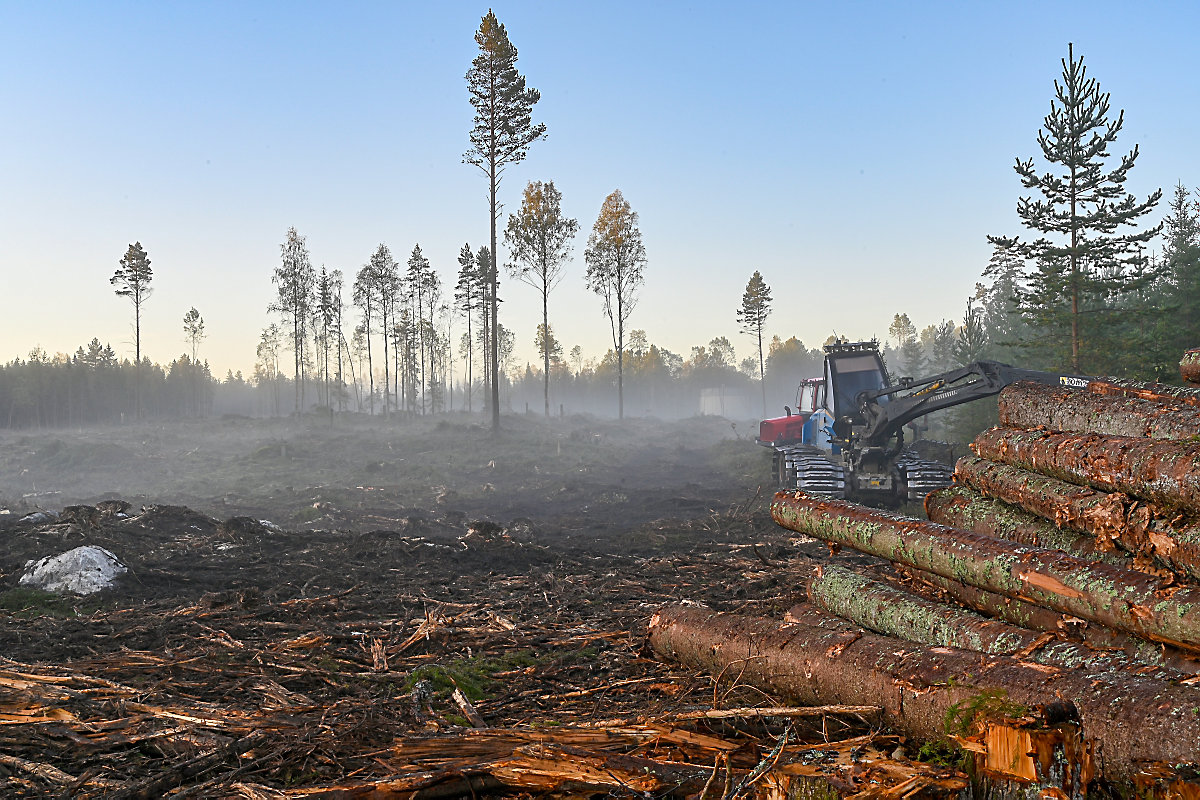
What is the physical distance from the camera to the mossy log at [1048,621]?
140 inches

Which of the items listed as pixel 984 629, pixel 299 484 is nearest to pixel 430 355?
pixel 299 484

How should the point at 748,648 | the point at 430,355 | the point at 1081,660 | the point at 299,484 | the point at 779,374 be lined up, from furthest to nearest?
the point at 779,374
the point at 430,355
the point at 299,484
the point at 748,648
the point at 1081,660

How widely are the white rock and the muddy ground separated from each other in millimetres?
249

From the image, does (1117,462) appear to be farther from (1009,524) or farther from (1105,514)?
(1009,524)

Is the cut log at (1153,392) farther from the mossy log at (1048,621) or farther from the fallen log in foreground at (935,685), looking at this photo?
the fallen log in foreground at (935,685)

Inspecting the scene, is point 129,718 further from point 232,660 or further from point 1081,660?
point 1081,660

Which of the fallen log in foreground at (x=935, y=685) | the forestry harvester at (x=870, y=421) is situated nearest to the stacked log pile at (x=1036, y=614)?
the fallen log in foreground at (x=935, y=685)

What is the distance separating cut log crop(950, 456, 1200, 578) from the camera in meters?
3.64

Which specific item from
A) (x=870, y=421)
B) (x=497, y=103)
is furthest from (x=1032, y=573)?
(x=497, y=103)

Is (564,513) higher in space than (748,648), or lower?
lower

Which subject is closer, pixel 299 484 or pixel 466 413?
pixel 299 484

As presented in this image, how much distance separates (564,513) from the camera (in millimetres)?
18031

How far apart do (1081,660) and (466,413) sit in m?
57.8

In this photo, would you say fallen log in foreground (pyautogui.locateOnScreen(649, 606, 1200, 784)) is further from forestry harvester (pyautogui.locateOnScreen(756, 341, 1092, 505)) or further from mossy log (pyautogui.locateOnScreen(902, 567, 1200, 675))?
forestry harvester (pyautogui.locateOnScreen(756, 341, 1092, 505))
